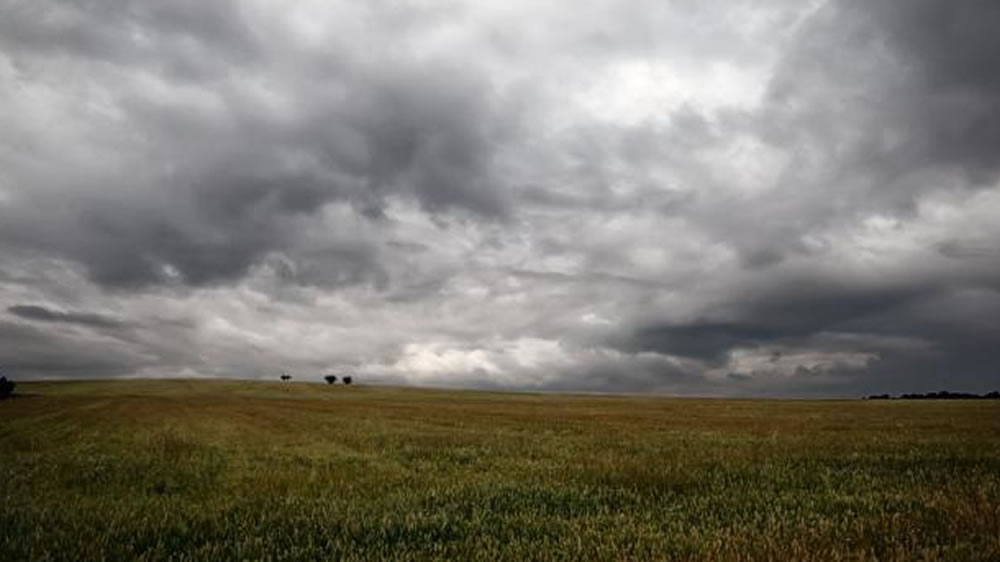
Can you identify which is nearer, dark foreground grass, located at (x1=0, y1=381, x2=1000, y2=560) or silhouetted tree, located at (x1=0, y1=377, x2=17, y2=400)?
dark foreground grass, located at (x1=0, y1=381, x2=1000, y2=560)

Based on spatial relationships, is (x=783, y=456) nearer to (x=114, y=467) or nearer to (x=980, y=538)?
(x=980, y=538)

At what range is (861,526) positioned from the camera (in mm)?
8570

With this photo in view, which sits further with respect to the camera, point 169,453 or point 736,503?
point 169,453

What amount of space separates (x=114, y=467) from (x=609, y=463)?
13.7 meters

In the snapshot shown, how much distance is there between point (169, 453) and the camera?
2328 cm

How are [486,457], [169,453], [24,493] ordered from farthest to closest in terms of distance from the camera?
[169,453]
[486,457]
[24,493]

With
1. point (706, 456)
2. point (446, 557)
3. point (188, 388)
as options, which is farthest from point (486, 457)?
point (188, 388)

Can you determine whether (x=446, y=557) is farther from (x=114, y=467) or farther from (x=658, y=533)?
(x=114, y=467)

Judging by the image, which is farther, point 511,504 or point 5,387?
point 5,387

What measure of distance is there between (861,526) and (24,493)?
50.9ft

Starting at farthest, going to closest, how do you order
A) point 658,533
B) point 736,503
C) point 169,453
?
1. point 169,453
2. point 736,503
3. point 658,533

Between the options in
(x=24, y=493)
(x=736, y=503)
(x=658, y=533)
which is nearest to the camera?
(x=658, y=533)

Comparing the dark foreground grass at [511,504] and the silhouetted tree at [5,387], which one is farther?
the silhouetted tree at [5,387]

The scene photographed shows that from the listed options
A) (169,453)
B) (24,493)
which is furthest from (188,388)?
(24,493)
